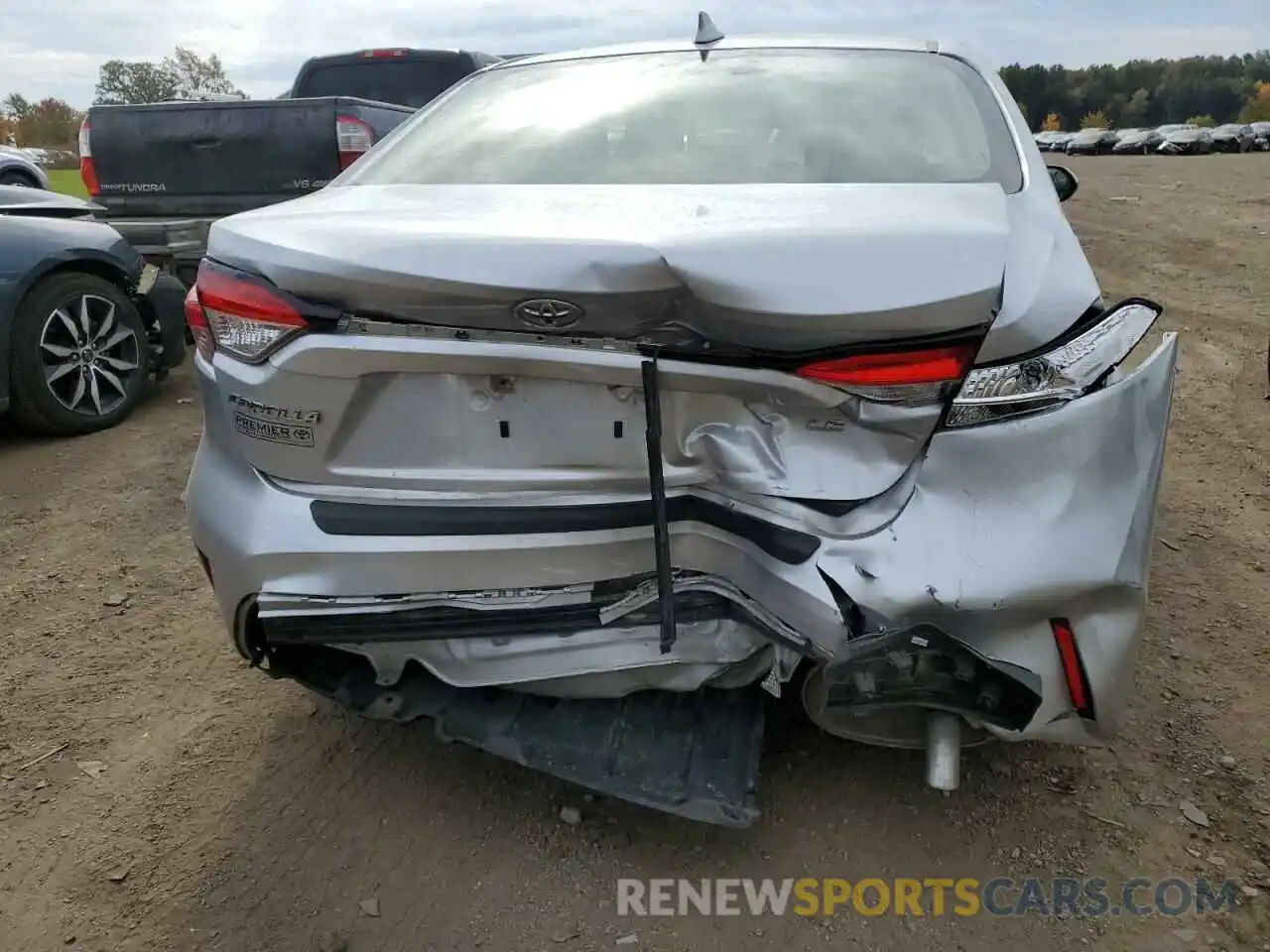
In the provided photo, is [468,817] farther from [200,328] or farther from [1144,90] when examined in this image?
[1144,90]

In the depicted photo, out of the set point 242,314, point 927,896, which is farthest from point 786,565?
point 242,314

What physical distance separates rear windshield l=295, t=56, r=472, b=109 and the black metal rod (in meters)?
6.94

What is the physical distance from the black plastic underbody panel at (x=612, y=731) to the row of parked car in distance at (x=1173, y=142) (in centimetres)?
4599

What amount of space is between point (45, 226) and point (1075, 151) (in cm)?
5518

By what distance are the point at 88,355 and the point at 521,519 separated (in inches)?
159

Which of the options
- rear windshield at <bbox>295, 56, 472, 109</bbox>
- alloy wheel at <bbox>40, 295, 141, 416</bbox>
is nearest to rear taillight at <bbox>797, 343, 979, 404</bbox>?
alloy wheel at <bbox>40, 295, 141, 416</bbox>

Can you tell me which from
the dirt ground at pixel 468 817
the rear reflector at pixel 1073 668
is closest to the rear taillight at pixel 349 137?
the dirt ground at pixel 468 817

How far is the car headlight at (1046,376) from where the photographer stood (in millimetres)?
1732

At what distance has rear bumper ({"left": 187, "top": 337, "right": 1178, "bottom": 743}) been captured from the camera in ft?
5.69

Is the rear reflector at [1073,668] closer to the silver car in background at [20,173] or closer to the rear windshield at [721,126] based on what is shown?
the rear windshield at [721,126]

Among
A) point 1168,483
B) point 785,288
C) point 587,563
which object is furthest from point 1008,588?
point 1168,483

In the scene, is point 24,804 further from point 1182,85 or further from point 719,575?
point 1182,85

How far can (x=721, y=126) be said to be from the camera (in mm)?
2531

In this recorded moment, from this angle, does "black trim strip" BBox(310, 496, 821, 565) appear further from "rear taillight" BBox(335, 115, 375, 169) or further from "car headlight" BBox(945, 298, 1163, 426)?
"rear taillight" BBox(335, 115, 375, 169)
